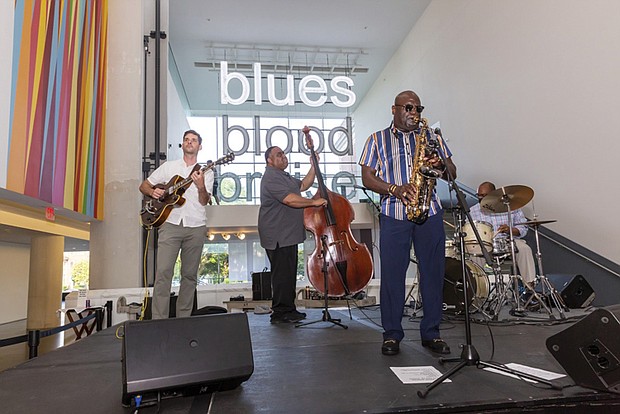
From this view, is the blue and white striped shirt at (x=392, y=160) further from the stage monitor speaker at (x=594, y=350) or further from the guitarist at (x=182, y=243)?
the guitarist at (x=182, y=243)

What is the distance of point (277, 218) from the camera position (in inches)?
140

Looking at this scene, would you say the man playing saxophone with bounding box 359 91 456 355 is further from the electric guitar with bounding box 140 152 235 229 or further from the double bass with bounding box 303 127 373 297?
the electric guitar with bounding box 140 152 235 229

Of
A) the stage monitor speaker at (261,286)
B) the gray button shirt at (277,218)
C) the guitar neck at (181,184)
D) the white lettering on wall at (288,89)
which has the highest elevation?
the white lettering on wall at (288,89)

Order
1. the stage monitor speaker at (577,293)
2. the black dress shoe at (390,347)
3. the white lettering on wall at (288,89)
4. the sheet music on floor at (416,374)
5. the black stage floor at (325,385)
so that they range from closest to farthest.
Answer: the black stage floor at (325,385), the sheet music on floor at (416,374), the black dress shoe at (390,347), the stage monitor speaker at (577,293), the white lettering on wall at (288,89)

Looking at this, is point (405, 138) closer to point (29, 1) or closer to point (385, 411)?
point (385, 411)

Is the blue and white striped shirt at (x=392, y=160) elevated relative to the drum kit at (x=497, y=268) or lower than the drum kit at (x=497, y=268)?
elevated

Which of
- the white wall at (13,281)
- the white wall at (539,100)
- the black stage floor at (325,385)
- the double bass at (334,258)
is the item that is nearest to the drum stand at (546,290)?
the white wall at (539,100)

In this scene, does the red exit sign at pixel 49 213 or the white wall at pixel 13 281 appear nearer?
the red exit sign at pixel 49 213

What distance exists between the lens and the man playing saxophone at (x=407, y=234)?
233 cm

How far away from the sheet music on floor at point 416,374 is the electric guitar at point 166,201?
2.09 metres

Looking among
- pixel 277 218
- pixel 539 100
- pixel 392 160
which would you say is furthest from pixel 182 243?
pixel 539 100

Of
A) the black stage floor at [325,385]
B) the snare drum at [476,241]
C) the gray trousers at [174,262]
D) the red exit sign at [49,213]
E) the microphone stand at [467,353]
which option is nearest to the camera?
the black stage floor at [325,385]

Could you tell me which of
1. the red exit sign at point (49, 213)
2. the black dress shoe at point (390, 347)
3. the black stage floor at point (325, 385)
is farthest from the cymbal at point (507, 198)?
the red exit sign at point (49, 213)

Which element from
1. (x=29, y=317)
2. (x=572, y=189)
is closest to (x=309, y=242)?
(x=29, y=317)
